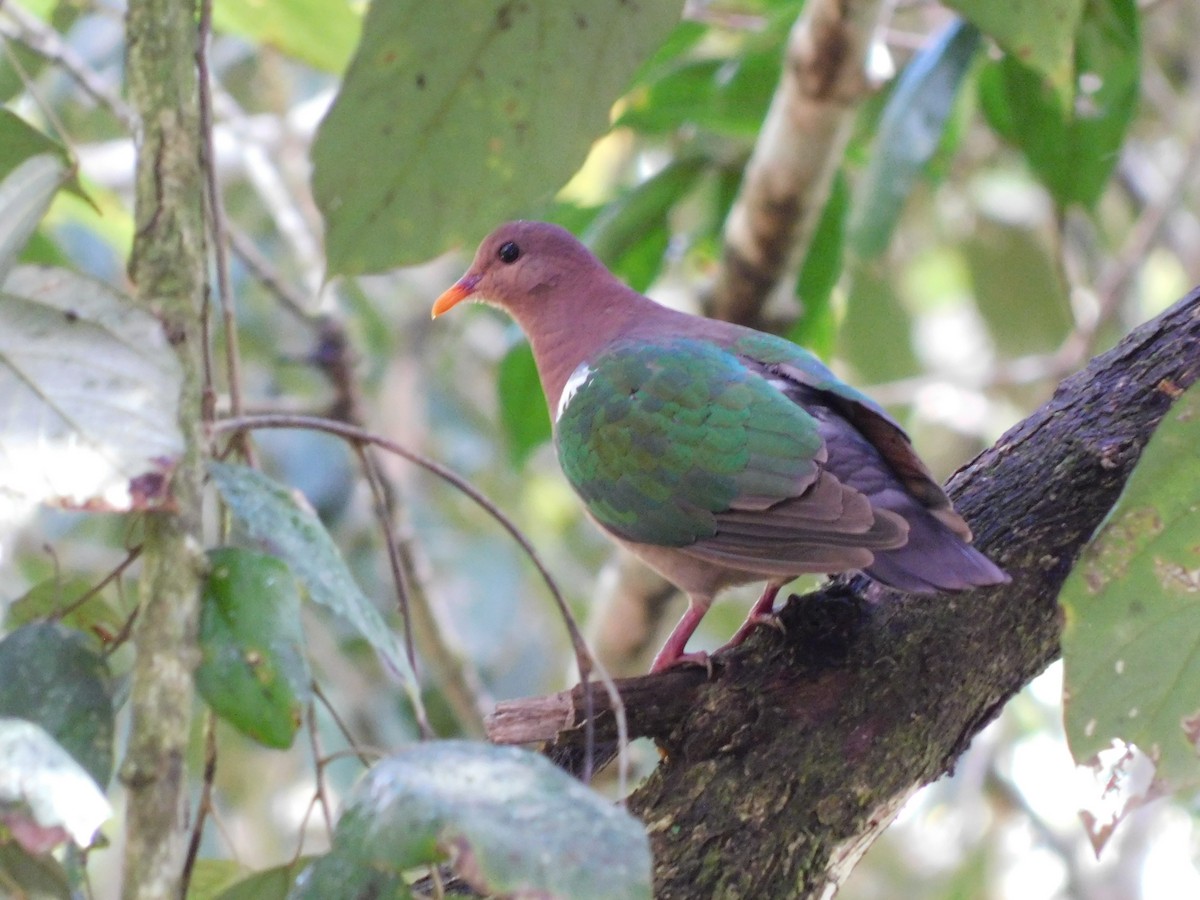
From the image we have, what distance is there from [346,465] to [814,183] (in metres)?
2.65

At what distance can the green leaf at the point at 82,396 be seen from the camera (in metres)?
1.60

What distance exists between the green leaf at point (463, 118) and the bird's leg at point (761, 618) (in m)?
0.89

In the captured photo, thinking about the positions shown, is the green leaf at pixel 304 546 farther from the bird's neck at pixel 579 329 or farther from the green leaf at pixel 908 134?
the green leaf at pixel 908 134

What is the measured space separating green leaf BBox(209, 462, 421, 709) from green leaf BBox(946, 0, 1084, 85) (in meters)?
1.58

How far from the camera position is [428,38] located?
2.37 metres

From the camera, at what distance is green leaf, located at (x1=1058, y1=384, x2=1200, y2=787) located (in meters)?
1.84

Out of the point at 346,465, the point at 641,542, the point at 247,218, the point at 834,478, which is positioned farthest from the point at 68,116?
the point at 834,478

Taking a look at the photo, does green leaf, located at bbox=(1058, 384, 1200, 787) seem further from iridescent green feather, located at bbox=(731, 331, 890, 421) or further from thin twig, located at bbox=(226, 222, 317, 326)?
thin twig, located at bbox=(226, 222, 317, 326)

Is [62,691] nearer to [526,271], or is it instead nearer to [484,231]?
[484,231]

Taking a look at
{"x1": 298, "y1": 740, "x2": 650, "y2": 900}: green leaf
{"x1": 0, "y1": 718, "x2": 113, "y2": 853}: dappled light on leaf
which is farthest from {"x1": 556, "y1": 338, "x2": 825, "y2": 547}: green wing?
{"x1": 0, "y1": 718, "x2": 113, "y2": 853}: dappled light on leaf

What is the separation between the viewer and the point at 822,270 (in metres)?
4.55

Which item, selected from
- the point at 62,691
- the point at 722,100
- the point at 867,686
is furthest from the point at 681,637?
the point at 722,100

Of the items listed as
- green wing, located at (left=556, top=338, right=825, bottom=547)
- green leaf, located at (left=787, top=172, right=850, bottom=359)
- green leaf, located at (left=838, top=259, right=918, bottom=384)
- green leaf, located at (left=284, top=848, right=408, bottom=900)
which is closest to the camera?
green leaf, located at (left=284, top=848, right=408, bottom=900)

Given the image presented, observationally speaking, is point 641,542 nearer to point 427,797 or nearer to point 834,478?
point 834,478
